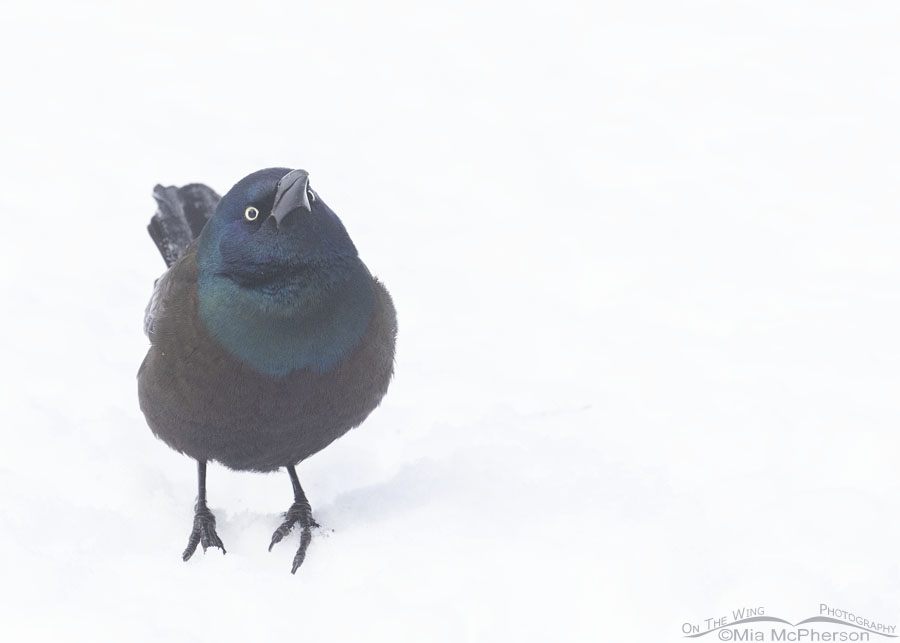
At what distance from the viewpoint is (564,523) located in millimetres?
4633

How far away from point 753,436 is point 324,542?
2.34m

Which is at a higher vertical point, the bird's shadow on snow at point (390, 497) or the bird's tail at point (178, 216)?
the bird's tail at point (178, 216)

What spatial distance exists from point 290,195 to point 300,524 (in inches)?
63.1

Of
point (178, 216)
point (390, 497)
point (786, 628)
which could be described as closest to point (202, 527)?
point (390, 497)

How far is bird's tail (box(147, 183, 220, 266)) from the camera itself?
6.25m

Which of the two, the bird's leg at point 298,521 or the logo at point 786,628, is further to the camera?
the bird's leg at point 298,521

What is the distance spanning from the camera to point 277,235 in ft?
14.3

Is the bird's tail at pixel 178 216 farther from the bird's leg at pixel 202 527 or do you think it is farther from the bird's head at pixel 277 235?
the bird's head at pixel 277 235

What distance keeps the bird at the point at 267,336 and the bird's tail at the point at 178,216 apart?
56.0 inches

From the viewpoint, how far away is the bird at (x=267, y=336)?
441 cm

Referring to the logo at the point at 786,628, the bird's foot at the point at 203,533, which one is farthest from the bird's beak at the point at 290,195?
the logo at the point at 786,628

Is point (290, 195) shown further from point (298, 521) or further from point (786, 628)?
point (786, 628)

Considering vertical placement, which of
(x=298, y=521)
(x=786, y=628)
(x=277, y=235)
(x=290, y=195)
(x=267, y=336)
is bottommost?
(x=786, y=628)

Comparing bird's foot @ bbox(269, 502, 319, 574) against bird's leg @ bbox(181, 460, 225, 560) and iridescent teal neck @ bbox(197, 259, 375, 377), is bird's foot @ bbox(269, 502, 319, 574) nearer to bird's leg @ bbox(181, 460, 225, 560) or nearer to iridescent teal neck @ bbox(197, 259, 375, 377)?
bird's leg @ bbox(181, 460, 225, 560)
